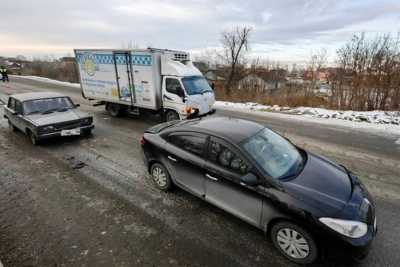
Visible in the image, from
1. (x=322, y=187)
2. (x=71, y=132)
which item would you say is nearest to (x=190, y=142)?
(x=322, y=187)

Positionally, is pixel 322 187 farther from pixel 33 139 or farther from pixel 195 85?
pixel 33 139

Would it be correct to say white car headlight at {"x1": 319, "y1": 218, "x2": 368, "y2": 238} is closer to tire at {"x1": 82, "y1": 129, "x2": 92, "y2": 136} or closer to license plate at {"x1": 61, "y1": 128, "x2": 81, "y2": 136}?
license plate at {"x1": 61, "y1": 128, "x2": 81, "y2": 136}

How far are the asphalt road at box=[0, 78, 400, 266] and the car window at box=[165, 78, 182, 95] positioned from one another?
10.1 ft

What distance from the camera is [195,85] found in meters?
8.84

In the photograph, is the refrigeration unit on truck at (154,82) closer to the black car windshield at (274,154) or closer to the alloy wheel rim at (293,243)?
the black car windshield at (274,154)

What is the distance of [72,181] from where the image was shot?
4852 mm

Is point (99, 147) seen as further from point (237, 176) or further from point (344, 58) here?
point (344, 58)

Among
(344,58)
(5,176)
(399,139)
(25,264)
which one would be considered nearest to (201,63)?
(344,58)

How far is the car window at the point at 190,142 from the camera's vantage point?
3.70 m

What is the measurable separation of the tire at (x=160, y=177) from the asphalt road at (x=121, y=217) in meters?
0.16

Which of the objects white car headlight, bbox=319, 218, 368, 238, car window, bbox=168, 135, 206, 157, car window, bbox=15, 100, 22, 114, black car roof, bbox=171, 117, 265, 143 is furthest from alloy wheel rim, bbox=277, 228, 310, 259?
car window, bbox=15, 100, 22, 114

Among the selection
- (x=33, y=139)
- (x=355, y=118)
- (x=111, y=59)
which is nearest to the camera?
(x=33, y=139)

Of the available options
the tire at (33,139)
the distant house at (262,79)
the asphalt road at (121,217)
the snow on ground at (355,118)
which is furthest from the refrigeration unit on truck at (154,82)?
the distant house at (262,79)

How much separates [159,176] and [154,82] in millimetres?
5247
